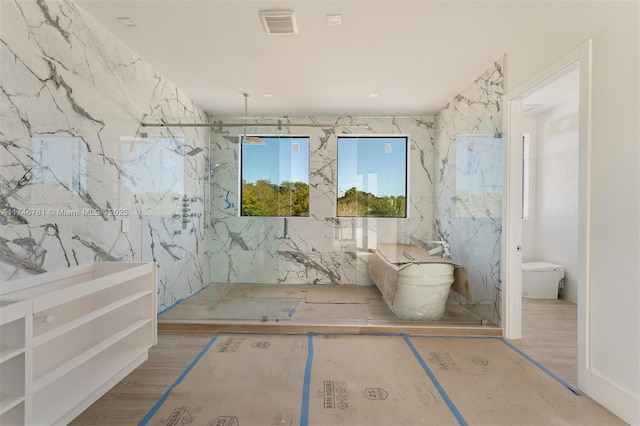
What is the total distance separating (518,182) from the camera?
2.85 metres

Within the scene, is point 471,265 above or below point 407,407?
above

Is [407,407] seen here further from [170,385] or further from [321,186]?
[321,186]

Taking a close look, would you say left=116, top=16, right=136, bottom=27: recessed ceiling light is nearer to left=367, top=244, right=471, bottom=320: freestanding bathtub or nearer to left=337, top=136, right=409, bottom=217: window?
left=337, top=136, right=409, bottom=217: window

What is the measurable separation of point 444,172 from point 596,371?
2804 mm

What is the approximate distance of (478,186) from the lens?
3.34m

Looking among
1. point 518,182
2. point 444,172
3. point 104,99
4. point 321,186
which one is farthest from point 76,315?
point 444,172

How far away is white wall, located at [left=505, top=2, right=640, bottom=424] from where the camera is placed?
1.71 meters

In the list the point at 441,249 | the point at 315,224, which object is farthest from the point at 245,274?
the point at 441,249

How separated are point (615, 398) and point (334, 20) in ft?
9.69

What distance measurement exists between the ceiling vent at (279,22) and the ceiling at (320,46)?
4 cm

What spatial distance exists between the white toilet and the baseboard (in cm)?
237

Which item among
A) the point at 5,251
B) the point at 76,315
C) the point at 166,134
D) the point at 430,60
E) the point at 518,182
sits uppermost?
the point at 430,60

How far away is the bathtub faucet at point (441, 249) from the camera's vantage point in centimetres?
361

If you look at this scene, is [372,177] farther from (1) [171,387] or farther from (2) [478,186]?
(1) [171,387]
